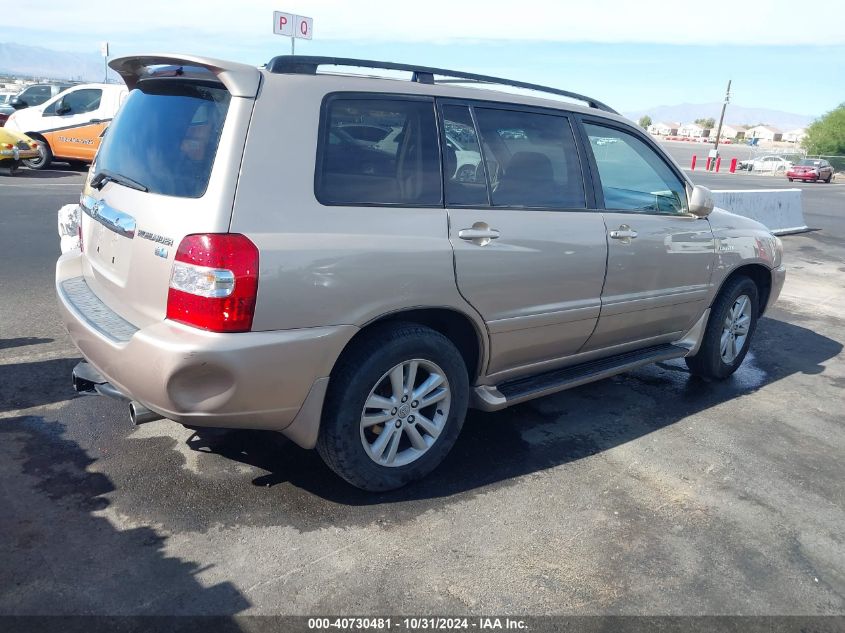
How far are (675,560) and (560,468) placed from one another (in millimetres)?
872

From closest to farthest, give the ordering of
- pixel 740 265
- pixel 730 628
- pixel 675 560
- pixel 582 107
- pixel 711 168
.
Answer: pixel 730 628 < pixel 675 560 < pixel 582 107 < pixel 740 265 < pixel 711 168

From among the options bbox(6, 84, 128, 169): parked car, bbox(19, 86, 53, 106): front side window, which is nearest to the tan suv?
bbox(6, 84, 128, 169): parked car

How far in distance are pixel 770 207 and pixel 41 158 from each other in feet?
50.4

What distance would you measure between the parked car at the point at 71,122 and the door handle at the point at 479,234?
14.4m

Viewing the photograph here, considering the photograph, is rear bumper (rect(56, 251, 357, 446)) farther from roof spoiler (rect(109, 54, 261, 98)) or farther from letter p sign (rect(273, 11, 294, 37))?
letter p sign (rect(273, 11, 294, 37))

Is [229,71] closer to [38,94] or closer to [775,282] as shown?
[775,282]

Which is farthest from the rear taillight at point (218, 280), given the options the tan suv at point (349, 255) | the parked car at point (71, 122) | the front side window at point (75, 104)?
the front side window at point (75, 104)

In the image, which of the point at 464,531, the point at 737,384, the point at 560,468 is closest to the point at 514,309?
the point at 560,468

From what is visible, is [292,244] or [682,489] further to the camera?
[682,489]

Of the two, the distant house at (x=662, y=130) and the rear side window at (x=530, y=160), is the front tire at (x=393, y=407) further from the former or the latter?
the distant house at (x=662, y=130)

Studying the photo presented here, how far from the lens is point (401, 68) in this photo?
11.4ft

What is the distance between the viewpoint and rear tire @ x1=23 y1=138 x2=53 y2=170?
15805 mm

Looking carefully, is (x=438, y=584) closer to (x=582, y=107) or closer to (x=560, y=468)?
(x=560, y=468)

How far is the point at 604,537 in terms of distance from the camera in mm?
3242
